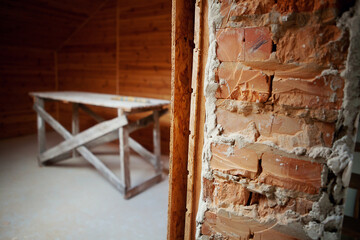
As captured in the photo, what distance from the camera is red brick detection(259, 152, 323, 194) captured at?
25.2 inches

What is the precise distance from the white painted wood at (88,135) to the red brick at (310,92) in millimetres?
2054

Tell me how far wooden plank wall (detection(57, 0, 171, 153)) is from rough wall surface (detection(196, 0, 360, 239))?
328 cm

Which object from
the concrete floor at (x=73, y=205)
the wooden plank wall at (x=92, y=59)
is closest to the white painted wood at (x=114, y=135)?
the concrete floor at (x=73, y=205)

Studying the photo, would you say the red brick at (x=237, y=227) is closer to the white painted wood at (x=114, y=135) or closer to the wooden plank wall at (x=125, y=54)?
the white painted wood at (x=114, y=135)

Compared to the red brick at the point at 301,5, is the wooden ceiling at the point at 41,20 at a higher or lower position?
higher

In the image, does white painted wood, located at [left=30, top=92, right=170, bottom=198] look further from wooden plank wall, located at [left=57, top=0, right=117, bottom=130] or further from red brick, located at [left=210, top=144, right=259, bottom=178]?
red brick, located at [left=210, top=144, right=259, bottom=178]

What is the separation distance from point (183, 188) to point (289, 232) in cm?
40

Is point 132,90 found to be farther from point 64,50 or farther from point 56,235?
point 56,235

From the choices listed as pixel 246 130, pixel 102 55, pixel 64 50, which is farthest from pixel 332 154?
pixel 64 50

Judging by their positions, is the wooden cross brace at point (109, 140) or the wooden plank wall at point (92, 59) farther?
the wooden plank wall at point (92, 59)

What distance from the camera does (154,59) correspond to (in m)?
4.09

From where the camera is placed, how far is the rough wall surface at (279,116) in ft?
1.93

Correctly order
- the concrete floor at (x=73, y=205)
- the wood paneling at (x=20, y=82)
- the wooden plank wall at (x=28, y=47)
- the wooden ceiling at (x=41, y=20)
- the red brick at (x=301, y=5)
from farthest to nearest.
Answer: the wood paneling at (x=20, y=82) < the wooden plank wall at (x=28, y=47) < the wooden ceiling at (x=41, y=20) < the concrete floor at (x=73, y=205) < the red brick at (x=301, y=5)

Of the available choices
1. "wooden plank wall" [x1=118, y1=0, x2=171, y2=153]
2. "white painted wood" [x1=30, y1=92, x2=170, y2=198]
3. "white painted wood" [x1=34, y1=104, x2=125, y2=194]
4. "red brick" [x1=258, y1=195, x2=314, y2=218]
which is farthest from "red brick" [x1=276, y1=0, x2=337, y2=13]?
"wooden plank wall" [x1=118, y1=0, x2=171, y2=153]
